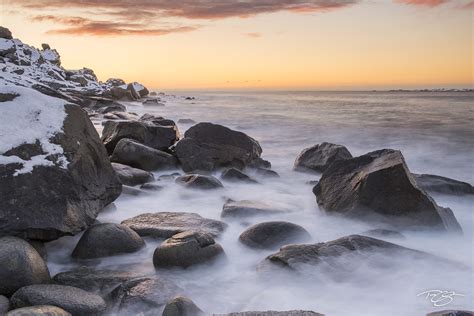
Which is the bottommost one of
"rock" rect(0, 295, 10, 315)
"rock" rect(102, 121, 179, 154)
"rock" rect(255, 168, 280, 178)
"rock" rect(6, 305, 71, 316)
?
"rock" rect(255, 168, 280, 178)

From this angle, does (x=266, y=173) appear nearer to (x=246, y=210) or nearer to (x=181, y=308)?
(x=246, y=210)

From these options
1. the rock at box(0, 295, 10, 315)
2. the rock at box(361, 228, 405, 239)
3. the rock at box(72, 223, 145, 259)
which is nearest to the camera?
the rock at box(0, 295, 10, 315)

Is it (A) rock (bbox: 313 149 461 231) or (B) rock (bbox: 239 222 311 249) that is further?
(A) rock (bbox: 313 149 461 231)

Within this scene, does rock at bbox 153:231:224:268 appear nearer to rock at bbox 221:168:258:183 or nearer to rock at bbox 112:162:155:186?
rock at bbox 112:162:155:186

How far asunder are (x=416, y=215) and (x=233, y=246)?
2.22 metres

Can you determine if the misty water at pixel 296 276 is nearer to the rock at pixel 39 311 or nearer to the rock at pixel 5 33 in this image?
the rock at pixel 39 311

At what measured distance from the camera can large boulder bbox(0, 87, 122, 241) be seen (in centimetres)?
393

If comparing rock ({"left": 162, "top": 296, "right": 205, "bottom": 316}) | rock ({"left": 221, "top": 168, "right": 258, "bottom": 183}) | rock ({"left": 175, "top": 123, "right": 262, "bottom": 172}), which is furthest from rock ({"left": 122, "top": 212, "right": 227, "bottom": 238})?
rock ({"left": 175, "top": 123, "right": 262, "bottom": 172})

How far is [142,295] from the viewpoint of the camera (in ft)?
11.4

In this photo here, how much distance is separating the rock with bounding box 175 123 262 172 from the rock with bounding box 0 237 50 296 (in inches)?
204

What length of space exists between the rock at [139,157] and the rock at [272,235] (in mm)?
3892
